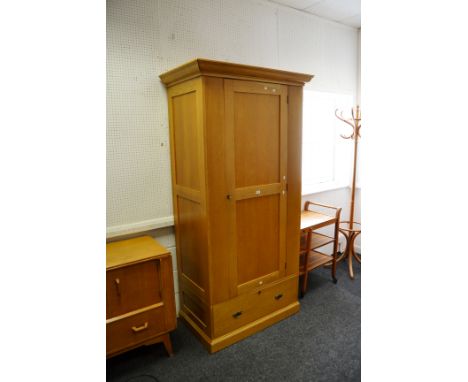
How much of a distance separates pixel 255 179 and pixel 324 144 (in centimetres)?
170

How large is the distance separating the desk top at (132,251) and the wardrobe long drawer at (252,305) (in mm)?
583

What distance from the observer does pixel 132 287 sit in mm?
1894

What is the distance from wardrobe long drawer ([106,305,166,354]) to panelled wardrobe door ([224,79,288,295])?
55cm

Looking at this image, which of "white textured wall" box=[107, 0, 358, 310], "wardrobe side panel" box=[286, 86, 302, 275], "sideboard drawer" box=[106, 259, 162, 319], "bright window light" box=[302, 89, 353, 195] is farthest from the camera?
"bright window light" box=[302, 89, 353, 195]

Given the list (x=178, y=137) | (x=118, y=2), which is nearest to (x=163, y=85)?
(x=178, y=137)

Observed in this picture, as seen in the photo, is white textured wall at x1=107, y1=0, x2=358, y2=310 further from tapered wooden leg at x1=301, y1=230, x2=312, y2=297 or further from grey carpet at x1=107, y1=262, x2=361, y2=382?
tapered wooden leg at x1=301, y1=230, x2=312, y2=297

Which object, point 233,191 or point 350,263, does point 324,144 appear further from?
point 233,191

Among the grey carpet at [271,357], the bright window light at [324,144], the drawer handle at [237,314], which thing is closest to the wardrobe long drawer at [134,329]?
the grey carpet at [271,357]

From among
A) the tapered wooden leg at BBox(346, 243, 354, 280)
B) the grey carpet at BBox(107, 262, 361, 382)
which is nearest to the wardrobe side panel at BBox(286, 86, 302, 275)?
the grey carpet at BBox(107, 262, 361, 382)

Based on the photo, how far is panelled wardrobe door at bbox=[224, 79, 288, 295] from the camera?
→ 6.68 ft

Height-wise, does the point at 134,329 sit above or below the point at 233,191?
below

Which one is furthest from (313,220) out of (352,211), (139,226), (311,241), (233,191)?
(139,226)
